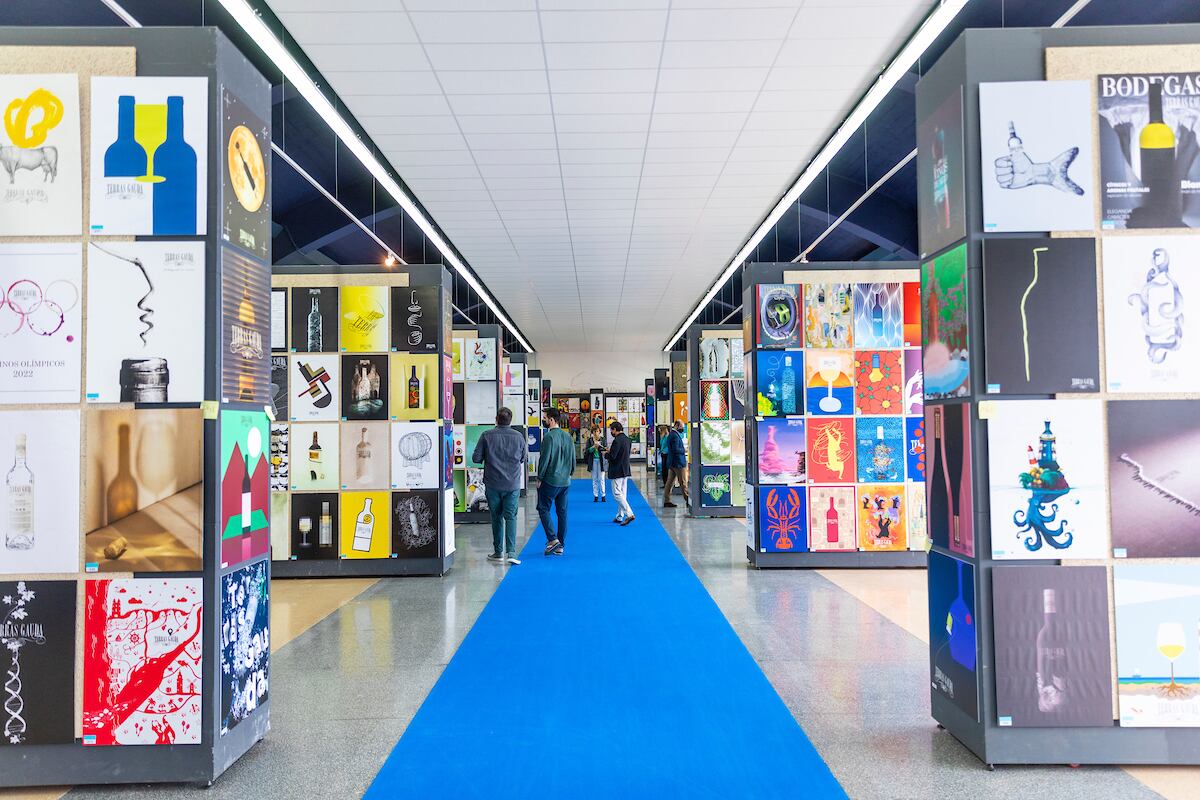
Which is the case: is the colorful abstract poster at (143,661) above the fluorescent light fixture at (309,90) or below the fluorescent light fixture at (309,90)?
below

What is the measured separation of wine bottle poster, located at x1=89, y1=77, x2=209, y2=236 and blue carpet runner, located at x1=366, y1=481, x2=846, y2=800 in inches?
99.5

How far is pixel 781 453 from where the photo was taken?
8375mm

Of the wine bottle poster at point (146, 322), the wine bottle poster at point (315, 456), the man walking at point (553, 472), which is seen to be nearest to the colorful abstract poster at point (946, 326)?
the wine bottle poster at point (146, 322)

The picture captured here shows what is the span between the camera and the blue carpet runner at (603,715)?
3299mm

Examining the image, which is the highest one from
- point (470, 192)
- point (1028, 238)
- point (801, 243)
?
point (801, 243)

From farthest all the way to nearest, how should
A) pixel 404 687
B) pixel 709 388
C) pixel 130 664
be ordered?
pixel 709 388
pixel 404 687
pixel 130 664

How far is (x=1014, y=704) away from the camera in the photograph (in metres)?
3.49

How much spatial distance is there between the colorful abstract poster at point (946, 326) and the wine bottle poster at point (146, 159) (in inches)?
131

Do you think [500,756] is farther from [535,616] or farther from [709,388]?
[709,388]

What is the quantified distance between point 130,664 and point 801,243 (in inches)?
593

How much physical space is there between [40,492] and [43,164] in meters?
1.39

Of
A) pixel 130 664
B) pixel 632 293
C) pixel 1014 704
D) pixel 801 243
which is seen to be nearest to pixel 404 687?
pixel 130 664

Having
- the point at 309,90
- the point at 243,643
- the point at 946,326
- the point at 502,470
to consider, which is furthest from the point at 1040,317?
the point at 502,470

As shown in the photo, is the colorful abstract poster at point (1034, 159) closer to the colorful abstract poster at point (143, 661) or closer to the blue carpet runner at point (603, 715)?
the blue carpet runner at point (603, 715)
